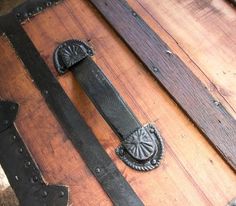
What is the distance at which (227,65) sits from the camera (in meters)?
1.36

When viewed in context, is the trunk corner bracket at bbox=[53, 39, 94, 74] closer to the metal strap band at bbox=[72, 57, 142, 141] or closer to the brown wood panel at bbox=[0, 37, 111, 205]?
the metal strap band at bbox=[72, 57, 142, 141]

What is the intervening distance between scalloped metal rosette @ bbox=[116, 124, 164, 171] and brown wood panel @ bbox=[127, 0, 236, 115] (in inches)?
11.2

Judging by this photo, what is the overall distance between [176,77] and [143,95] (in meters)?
0.14

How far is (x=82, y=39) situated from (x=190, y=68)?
→ 0.46 metres

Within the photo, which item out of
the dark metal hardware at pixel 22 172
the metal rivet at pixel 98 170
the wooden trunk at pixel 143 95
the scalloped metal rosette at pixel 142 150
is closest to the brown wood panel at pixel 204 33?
the wooden trunk at pixel 143 95

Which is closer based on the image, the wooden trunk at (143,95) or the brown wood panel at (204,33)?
the wooden trunk at (143,95)

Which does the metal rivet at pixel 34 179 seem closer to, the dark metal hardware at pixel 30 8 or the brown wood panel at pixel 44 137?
the brown wood panel at pixel 44 137

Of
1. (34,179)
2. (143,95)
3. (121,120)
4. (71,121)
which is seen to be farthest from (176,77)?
(34,179)

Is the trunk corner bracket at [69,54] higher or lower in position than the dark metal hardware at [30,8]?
lower

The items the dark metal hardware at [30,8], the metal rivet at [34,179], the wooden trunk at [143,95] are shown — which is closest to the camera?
the wooden trunk at [143,95]

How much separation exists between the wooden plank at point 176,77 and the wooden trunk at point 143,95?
3 cm

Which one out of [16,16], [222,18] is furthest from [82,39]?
[222,18]

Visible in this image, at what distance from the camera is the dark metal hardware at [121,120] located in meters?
A: 1.26

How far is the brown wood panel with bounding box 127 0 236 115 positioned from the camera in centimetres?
134
